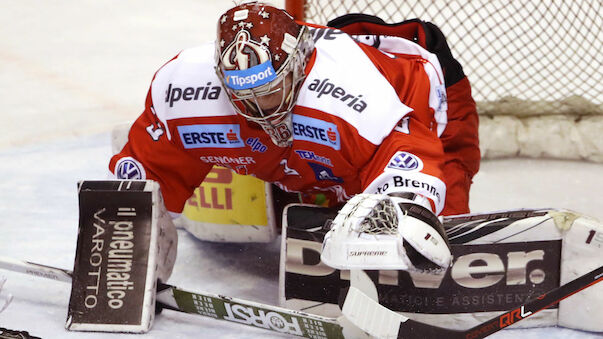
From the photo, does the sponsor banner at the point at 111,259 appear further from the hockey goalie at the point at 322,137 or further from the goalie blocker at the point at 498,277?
the goalie blocker at the point at 498,277

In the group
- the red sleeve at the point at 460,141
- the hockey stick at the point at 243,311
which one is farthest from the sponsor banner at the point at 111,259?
the red sleeve at the point at 460,141

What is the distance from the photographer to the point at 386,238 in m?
2.06

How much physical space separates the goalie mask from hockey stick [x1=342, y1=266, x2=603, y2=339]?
55 cm

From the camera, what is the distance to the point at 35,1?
715 cm

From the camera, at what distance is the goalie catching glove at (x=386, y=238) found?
80.5 inches

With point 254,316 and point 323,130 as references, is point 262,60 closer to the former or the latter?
point 323,130

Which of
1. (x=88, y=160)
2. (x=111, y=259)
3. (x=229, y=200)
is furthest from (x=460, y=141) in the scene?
(x=88, y=160)

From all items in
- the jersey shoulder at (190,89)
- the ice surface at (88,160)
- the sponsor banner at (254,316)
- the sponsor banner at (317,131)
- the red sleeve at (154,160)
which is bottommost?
the ice surface at (88,160)

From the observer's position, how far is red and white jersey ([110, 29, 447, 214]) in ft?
7.97

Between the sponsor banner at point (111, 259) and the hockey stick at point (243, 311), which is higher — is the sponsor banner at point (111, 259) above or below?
above

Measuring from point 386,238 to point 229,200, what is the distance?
1.20 metres

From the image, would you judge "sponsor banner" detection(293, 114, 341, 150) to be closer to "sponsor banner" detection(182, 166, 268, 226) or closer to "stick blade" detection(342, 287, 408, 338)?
"stick blade" detection(342, 287, 408, 338)

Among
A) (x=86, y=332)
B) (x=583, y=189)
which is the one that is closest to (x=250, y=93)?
(x=86, y=332)

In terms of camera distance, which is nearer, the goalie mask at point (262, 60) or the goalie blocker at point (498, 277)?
the goalie mask at point (262, 60)
